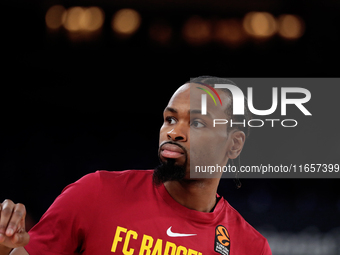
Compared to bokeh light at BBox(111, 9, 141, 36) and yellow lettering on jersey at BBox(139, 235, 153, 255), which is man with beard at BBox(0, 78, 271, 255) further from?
bokeh light at BBox(111, 9, 141, 36)

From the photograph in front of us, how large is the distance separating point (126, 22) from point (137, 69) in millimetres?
748

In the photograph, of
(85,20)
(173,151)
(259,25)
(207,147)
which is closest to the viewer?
(173,151)

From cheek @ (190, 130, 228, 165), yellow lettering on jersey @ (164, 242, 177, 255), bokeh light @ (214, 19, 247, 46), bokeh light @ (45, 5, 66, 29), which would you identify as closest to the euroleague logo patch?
yellow lettering on jersey @ (164, 242, 177, 255)

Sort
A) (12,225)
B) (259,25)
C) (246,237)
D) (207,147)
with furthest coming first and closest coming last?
(259,25) < (246,237) < (207,147) < (12,225)

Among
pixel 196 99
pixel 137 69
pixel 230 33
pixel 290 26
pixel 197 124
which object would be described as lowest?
pixel 197 124

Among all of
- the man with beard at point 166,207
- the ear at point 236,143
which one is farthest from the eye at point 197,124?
the ear at point 236,143

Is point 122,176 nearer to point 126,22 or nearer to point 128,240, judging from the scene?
point 128,240

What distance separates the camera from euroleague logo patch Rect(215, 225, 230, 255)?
213 centimetres

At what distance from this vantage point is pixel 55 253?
5.94ft

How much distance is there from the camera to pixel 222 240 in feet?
7.11

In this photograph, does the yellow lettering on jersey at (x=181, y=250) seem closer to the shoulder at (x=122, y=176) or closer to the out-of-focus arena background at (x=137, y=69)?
the shoulder at (x=122, y=176)

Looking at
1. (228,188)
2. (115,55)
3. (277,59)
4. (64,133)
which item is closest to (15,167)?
(64,133)

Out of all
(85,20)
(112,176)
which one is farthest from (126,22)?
(112,176)

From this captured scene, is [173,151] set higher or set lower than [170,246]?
higher
